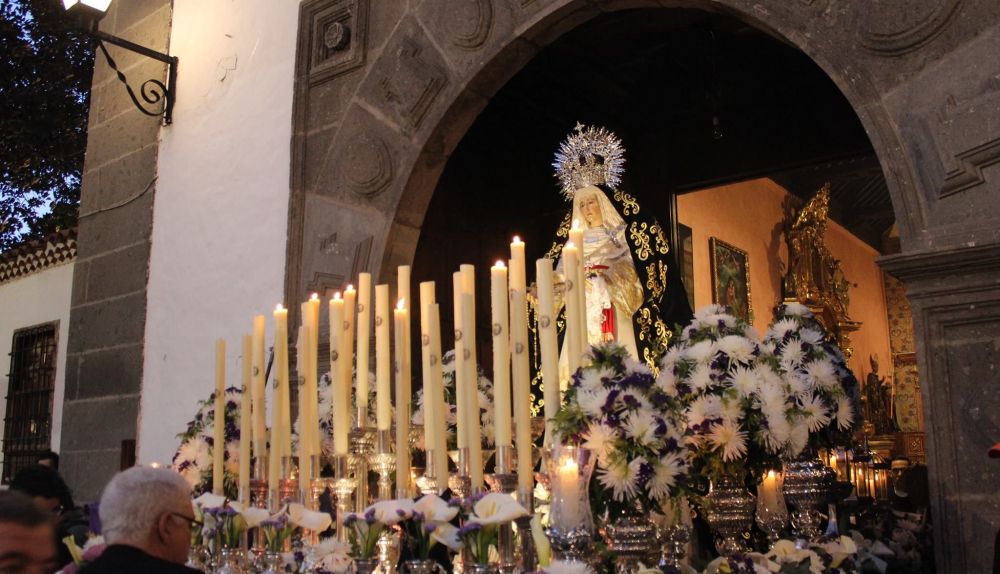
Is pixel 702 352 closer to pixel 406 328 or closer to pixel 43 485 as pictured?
pixel 406 328

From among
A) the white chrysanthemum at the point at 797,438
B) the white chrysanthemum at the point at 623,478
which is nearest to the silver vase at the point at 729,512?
the white chrysanthemum at the point at 797,438

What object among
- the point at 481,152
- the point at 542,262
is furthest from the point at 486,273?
the point at 542,262

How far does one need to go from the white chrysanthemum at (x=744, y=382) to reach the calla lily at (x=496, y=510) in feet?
2.54

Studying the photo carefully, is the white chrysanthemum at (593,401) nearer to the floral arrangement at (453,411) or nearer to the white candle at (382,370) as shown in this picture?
the white candle at (382,370)

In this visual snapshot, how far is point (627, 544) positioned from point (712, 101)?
4083mm

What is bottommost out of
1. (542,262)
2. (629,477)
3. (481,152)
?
(629,477)

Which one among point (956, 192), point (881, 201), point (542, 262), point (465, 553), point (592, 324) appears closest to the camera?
point (465, 553)

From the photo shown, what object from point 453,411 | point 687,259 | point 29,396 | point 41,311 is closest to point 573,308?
point 453,411

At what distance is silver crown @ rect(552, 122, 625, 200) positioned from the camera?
15.5 feet

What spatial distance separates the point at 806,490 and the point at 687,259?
401 centimetres

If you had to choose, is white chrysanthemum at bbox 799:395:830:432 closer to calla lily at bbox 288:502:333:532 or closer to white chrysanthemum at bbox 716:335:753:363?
white chrysanthemum at bbox 716:335:753:363

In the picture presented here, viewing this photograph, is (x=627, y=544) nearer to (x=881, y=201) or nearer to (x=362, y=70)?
(x=362, y=70)

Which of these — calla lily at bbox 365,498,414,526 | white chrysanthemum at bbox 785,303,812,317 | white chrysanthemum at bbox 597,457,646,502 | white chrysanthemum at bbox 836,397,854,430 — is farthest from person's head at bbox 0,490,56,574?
white chrysanthemum at bbox 785,303,812,317

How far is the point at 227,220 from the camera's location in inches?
222
